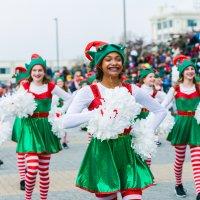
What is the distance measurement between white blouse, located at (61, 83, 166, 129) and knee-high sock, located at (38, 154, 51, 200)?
2388 mm

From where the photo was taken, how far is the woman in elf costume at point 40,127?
743 cm


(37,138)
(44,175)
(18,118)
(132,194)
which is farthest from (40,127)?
(132,194)

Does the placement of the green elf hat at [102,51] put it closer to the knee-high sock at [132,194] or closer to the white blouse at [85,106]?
the white blouse at [85,106]

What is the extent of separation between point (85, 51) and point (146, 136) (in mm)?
1030

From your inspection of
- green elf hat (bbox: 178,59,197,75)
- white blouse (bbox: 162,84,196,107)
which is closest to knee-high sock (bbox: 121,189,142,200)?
white blouse (bbox: 162,84,196,107)

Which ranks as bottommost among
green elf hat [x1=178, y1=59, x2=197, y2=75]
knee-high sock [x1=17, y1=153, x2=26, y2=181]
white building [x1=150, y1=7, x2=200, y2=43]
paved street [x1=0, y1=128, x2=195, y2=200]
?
paved street [x1=0, y1=128, x2=195, y2=200]

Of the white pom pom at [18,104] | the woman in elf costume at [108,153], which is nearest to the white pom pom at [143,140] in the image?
the woman in elf costume at [108,153]

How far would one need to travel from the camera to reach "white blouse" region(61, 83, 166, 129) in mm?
5016

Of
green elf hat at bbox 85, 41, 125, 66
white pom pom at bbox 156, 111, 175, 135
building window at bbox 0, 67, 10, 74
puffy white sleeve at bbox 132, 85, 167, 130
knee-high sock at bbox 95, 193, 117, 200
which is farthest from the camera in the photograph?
building window at bbox 0, 67, 10, 74

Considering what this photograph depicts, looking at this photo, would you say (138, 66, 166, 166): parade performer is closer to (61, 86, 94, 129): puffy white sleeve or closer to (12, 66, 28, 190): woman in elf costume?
(12, 66, 28, 190): woman in elf costume

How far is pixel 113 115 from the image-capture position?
4992 millimetres

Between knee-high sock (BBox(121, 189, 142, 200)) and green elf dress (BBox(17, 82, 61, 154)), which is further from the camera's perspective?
green elf dress (BBox(17, 82, 61, 154))

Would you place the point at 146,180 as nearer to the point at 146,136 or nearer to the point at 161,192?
the point at 146,136

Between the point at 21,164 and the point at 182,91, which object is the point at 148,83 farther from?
the point at 21,164
